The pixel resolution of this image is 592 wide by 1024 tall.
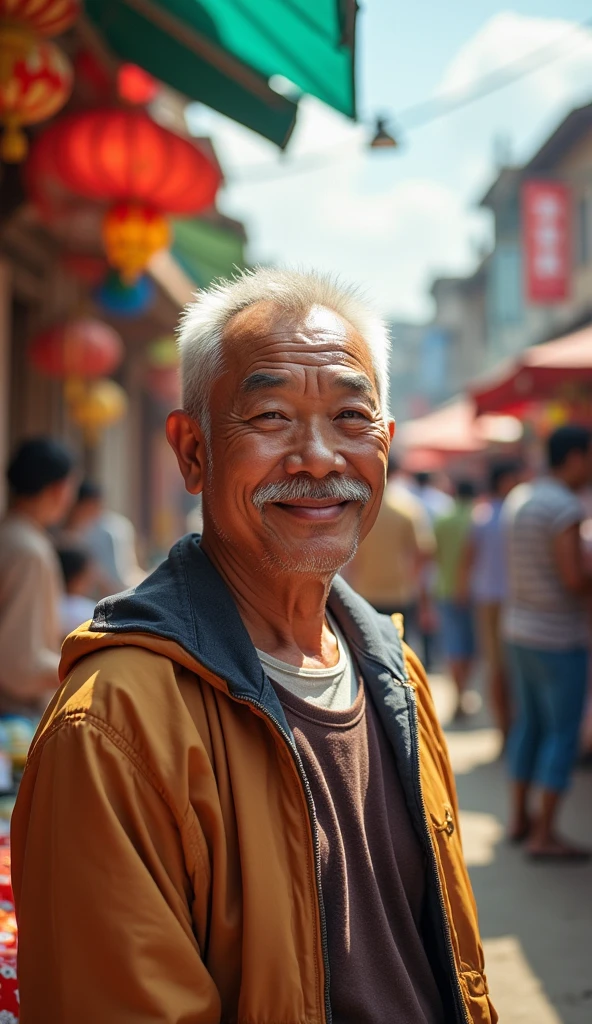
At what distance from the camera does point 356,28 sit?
262 cm

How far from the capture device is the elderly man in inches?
50.5

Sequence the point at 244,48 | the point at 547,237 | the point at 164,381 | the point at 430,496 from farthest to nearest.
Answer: the point at 547,237 → the point at 164,381 → the point at 430,496 → the point at 244,48

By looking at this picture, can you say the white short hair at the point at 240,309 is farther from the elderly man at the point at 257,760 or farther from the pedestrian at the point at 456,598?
the pedestrian at the point at 456,598

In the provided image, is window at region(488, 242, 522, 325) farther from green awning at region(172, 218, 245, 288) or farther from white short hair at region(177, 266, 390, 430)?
white short hair at region(177, 266, 390, 430)

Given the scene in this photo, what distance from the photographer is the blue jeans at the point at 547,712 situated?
4629 mm

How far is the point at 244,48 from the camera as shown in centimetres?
360

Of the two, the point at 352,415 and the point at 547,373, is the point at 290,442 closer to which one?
the point at 352,415

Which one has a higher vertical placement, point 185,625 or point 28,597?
point 185,625

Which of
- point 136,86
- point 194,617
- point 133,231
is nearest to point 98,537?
point 133,231

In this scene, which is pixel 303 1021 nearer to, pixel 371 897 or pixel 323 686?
pixel 371 897

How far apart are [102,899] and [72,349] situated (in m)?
6.47

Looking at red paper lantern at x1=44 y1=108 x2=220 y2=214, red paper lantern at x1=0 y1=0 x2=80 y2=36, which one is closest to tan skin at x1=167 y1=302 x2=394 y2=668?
red paper lantern at x1=0 y1=0 x2=80 y2=36

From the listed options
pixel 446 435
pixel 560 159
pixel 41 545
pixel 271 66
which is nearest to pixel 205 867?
pixel 41 545

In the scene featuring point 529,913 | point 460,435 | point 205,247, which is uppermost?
point 205,247
